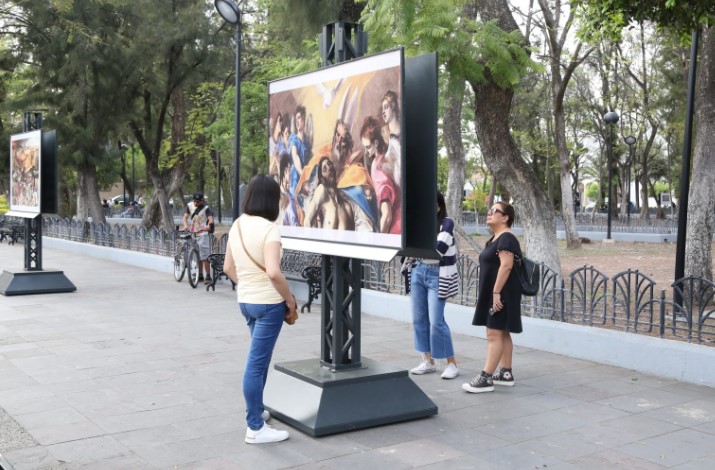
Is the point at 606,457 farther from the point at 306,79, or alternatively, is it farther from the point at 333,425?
the point at 306,79

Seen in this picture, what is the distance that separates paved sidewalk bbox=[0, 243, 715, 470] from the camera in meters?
5.12

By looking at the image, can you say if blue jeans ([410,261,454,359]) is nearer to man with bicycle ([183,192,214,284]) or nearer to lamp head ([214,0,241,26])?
man with bicycle ([183,192,214,284])

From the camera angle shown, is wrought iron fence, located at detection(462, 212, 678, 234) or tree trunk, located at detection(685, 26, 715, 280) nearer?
tree trunk, located at detection(685, 26, 715, 280)

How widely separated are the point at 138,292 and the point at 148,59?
12.8m

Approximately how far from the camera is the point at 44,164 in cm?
1338

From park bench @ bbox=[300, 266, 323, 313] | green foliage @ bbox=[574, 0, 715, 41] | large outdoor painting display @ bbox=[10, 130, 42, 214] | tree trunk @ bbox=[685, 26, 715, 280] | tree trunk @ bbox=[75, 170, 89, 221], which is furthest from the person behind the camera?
tree trunk @ bbox=[75, 170, 89, 221]

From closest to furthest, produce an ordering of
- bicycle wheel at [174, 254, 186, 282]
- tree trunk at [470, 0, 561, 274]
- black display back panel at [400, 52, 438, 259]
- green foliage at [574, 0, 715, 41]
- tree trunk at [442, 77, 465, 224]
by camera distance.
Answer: black display back panel at [400, 52, 438, 259]
green foliage at [574, 0, 715, 41]
tree trunk at [470, 0, 561, 274]
bicycle wheel at [174, 254, 186, 282]
tree trunk at [442, 77, 465, 224]

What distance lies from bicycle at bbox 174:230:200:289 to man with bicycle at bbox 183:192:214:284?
0.13m

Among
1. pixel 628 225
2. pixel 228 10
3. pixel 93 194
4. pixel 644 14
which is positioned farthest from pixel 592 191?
pixel 644 14

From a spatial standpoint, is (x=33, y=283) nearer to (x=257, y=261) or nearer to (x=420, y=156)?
(x=257, y=261)

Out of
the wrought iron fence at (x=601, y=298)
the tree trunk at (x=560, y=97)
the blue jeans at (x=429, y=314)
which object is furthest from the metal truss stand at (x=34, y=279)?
the tree trunk at (x=560, y=97)

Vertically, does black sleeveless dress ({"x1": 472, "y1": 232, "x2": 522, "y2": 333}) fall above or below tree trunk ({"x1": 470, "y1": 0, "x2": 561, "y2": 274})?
below

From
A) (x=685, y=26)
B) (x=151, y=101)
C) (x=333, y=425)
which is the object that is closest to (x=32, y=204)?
(x=333, y=425)

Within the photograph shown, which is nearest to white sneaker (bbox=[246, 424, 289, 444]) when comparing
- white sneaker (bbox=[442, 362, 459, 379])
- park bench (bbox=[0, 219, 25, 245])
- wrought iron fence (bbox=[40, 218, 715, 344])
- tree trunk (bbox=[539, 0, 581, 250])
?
white sneaker (bbox=[442, 362, 459, 379])
